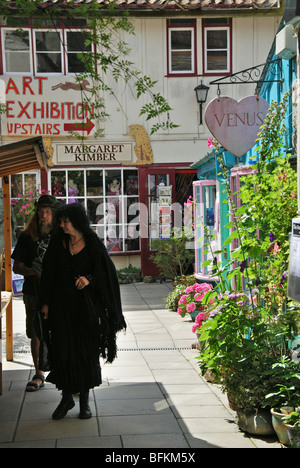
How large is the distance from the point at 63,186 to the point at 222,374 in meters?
11.0

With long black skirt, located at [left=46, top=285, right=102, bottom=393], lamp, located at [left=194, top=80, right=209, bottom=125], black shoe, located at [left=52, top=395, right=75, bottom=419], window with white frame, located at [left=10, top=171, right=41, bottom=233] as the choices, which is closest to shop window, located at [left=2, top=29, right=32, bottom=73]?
window with white frame, located at [left=10, top=171, right=41, bottom=233]

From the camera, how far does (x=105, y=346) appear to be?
588cm

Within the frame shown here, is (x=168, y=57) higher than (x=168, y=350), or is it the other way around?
(x=168, y=57)

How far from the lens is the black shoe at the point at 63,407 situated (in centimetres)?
570

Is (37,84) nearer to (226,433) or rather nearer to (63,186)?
(63,186)

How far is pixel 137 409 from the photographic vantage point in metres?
5.96

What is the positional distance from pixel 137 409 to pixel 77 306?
1044mm

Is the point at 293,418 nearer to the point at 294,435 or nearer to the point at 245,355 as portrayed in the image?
the point at 294,435

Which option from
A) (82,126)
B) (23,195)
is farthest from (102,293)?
(23,195)

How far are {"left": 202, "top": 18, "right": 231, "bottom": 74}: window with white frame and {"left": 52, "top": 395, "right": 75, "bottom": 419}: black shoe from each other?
1173 cm

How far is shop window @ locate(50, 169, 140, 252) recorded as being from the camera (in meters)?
16.2
